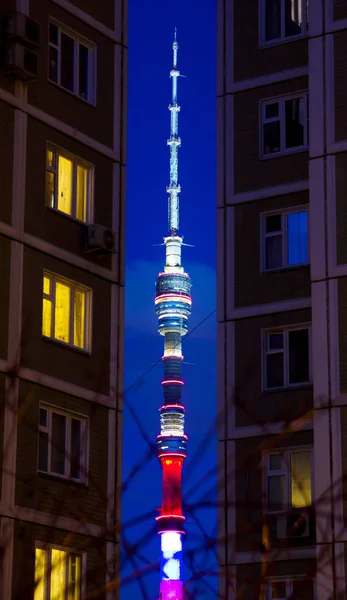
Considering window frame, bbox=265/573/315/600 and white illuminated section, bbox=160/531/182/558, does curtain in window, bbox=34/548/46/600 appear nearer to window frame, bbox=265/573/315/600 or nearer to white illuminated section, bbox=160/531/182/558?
window frame, bbox=265/573/315/600

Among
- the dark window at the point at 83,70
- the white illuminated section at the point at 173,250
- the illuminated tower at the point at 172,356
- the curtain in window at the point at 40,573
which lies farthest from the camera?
the white illuminated section at the point at 173,250

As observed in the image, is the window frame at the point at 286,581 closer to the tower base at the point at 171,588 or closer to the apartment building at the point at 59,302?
the apartment building at the point at 59,302

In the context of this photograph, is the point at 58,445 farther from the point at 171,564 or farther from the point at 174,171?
the point at 174,171

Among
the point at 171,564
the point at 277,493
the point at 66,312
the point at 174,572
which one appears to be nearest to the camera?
the point at 66,312

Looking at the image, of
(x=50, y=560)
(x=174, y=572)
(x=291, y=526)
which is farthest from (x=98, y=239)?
(x=174, y=572)

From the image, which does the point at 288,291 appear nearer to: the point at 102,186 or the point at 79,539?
the point at 102,186

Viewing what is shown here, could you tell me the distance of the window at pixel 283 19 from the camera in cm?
3534

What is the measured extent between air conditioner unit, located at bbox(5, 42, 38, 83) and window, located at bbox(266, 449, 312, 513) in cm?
998

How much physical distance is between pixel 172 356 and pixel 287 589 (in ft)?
395

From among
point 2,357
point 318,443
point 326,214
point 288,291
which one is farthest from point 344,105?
point 2,357

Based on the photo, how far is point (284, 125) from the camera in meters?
34.8

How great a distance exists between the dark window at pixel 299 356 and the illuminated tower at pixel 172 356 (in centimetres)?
10719

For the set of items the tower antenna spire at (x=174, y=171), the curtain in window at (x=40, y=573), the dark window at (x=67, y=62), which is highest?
the tower antenna spire at (x=174, y=171)

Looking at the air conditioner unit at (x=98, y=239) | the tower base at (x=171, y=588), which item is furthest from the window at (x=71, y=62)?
the tower base at (x=171, y=588)
